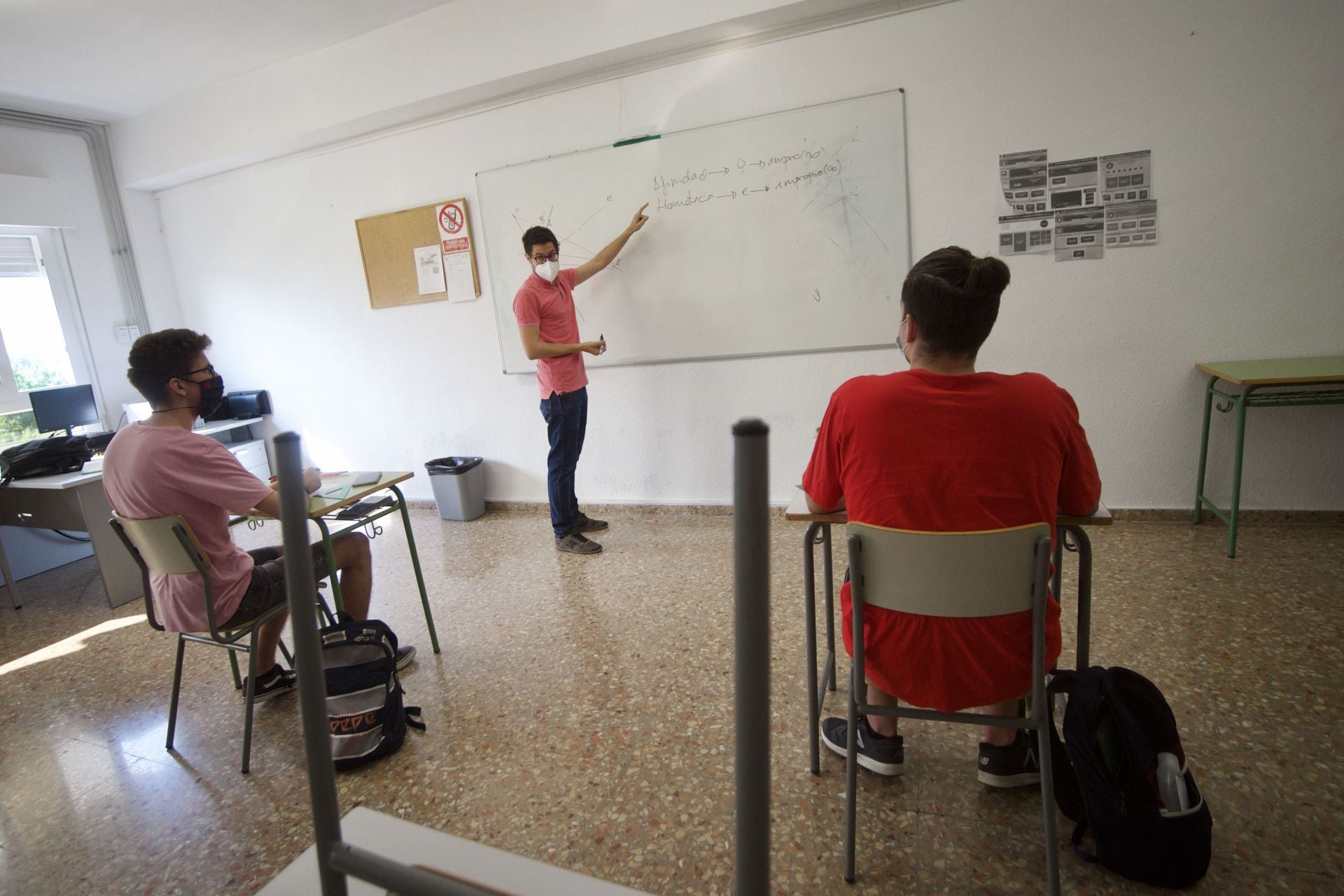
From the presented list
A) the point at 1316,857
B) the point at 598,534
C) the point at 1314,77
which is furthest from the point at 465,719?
the point at 1314,77

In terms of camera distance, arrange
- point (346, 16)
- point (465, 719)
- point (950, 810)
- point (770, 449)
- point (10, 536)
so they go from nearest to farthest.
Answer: point (770, 449) < point (950, 810) < point (465, 719) < point (346, 16) < point (10, 536)

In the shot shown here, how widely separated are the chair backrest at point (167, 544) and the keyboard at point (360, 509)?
41cm

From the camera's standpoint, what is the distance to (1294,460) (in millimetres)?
2865

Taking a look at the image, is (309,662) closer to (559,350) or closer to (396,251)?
(559,350)

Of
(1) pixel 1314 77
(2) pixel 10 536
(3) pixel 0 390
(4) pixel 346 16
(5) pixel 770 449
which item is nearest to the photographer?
(5) pixel 770 449

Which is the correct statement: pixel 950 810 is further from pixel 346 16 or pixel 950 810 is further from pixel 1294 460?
pixel 346 16

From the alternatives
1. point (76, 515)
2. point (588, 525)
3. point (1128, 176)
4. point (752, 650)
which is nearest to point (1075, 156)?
point (1128, 176)

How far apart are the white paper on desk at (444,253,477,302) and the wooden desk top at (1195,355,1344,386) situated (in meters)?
3.76

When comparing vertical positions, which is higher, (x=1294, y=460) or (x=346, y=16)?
(x=346, y=16)

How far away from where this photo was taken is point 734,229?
11.1ft

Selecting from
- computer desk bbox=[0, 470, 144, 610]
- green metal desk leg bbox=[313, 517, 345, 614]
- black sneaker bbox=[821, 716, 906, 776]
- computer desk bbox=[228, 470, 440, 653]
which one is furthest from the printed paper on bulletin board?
black sneaker bbox=[821, 716, 906, 776]

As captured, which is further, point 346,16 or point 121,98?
point 121,98

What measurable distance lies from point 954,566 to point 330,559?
1.83 metres

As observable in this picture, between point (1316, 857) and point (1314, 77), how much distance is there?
2.89m
